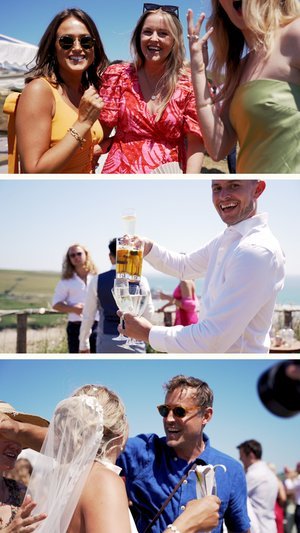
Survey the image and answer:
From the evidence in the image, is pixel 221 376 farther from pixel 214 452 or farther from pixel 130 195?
pixel 130 195

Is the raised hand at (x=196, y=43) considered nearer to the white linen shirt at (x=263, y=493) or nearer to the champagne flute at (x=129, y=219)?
the champagne flute at (x=129, y=219)

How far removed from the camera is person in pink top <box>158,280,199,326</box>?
19.5ft

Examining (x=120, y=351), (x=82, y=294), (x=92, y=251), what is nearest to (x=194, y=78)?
(x=92, y=251)

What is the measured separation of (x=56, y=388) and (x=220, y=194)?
101cm

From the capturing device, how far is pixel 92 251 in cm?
491

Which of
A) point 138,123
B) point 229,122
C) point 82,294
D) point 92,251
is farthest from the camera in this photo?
point 82,294

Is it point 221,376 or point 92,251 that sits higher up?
point 92,251

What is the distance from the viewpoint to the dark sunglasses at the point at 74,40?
14.5 ft

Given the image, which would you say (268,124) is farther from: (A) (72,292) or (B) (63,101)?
(A) (72,292)

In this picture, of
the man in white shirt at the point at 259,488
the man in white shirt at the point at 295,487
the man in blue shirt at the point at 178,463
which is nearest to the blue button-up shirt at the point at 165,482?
the man in blue shirt at the point at 178,463

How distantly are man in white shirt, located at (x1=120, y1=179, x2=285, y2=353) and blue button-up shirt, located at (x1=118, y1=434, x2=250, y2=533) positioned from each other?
47 cm

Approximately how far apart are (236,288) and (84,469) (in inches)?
34.2

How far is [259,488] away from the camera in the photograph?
5.57 m

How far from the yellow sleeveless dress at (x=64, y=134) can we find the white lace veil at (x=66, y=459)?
1122mm
